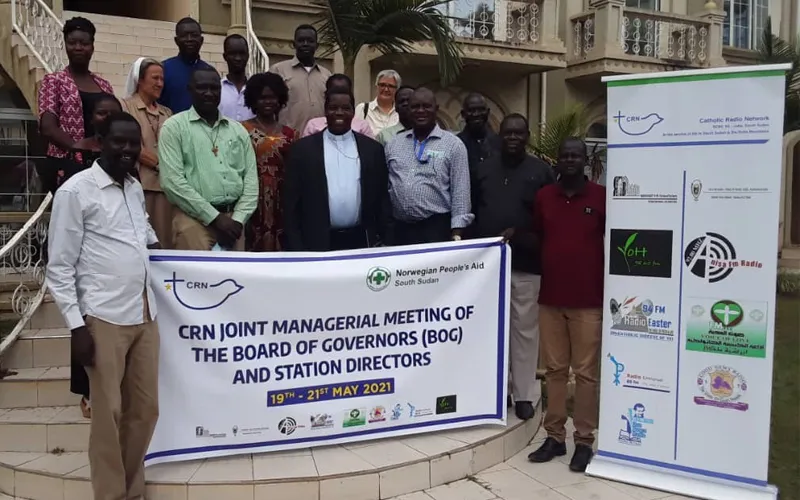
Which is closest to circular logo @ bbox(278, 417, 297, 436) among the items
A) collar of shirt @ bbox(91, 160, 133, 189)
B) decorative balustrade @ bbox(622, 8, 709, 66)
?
collar of shirt @ bbox(91, 160, 133, 189)

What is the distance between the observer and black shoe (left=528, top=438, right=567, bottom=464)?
4336 millimetres

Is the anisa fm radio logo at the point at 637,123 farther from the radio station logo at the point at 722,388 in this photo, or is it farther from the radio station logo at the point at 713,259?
the radio station logo at the point at 722,388

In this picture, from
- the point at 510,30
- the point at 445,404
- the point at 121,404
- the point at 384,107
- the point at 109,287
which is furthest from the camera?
the point at 510,30

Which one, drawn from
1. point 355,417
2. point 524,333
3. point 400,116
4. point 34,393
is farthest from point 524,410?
point 34,393

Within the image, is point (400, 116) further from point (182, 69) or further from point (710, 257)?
point (710, 257)

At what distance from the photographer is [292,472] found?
12.2ft

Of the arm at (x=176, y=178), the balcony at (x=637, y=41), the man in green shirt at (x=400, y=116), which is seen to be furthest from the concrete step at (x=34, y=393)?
the balcony at (x=637, y=41)

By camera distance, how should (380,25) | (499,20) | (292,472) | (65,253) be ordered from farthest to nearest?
(499,20) < (380,25) < (292,472) < (65,253)

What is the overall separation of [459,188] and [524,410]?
1.54 meters

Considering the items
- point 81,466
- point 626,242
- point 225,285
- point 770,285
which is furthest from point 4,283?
point 770,285

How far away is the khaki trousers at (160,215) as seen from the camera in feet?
14.4

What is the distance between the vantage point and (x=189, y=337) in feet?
12.3

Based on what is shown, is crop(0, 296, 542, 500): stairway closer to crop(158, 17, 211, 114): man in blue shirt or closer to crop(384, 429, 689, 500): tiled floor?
crop(384, 429, 689, 500): tiled floor

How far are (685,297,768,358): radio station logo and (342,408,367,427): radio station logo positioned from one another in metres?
1.86
